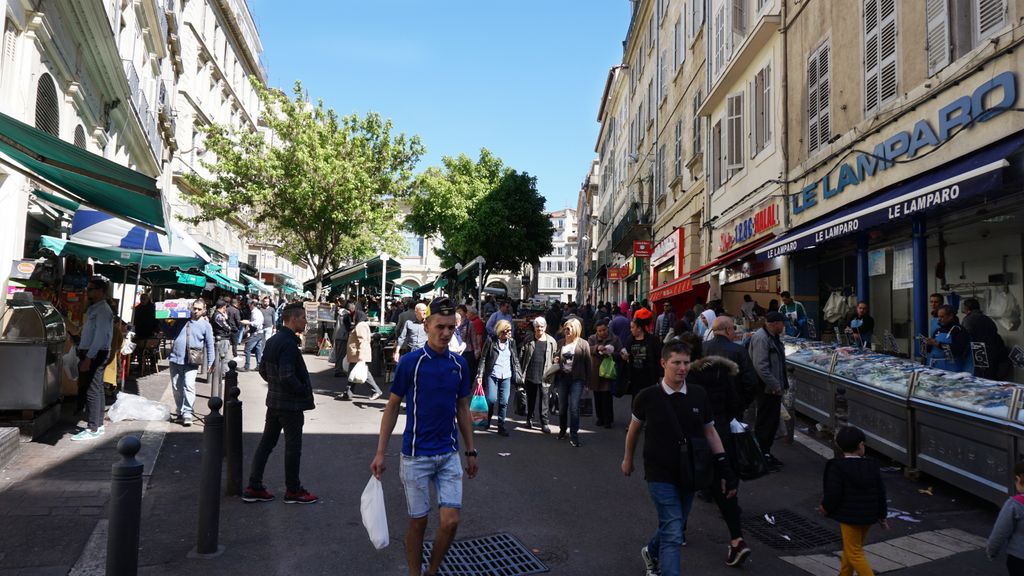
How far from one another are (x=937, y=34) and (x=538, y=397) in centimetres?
702

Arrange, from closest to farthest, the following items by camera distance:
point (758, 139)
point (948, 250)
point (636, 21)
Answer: point (948, 250), point (758, 139), point (636, 21)

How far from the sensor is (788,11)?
45.8 feet

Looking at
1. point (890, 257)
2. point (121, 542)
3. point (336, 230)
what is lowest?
point (121, 542)

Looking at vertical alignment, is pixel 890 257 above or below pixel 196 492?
above

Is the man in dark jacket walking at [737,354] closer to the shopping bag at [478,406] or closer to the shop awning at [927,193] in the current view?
the shopping bag at [478,406]

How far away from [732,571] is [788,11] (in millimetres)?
12695

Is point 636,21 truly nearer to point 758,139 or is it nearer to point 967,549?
point 758,139

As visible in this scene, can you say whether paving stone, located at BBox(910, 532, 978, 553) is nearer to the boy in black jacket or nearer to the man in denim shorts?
the boy in black jacket

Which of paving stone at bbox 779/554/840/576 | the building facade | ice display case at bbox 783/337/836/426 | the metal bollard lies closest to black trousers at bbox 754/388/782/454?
ice display case at bbox 783/337/836/426

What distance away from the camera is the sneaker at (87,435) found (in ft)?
25.3

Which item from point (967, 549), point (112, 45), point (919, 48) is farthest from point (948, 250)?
point (112, 45)

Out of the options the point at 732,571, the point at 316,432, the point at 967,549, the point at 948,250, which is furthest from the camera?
the point at 948,250

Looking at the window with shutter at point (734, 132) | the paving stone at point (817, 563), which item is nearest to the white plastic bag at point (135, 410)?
the paving stone at point (817, 563)

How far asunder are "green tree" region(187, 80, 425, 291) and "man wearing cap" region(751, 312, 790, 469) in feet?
62.5
